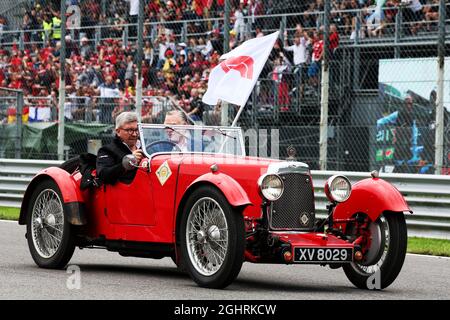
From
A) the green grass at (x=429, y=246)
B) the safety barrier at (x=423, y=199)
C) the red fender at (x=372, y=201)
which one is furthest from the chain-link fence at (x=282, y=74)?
the red fender at (x=372, y=201)

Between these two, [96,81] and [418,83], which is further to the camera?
[96,81]

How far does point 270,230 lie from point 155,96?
9974mm

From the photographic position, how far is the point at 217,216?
8.77 metres

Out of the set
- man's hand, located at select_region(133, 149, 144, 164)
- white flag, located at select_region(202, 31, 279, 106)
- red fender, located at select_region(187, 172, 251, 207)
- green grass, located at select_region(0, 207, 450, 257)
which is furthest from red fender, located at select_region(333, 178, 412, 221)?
Result: green grass, located at select_region(0, 207, 450, 257)

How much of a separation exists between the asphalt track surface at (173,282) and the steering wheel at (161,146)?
114 centimetres

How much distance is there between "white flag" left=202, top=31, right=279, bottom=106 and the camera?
468 inches

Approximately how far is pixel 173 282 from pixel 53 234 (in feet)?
5.71

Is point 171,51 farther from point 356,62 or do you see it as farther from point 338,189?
point 338,189

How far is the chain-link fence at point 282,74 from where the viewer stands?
54.3 ft

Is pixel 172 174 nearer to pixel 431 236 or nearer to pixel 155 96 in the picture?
pixel 431 236

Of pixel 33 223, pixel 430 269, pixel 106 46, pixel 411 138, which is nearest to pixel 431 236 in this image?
pixel 411 138

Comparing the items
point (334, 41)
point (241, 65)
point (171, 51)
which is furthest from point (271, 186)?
point (171, 51)

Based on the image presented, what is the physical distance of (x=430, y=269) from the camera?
1123 centimetres

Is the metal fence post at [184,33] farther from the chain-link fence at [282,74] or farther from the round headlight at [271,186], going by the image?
the round headlight at [271,186]
